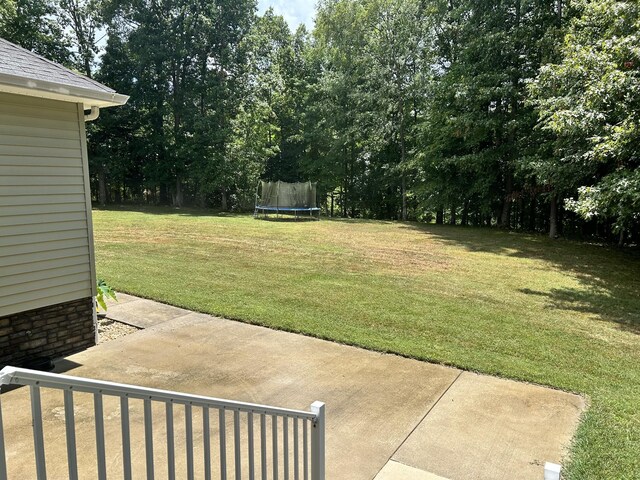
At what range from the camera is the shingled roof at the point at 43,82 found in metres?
3.68

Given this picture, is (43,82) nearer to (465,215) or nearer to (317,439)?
(317,439)

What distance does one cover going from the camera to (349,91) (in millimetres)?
22406

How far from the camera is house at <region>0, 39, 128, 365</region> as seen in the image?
12.7 ft

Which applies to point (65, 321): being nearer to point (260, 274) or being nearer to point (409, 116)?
point (260, 274)

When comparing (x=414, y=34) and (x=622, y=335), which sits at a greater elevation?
(x=414, y=34)

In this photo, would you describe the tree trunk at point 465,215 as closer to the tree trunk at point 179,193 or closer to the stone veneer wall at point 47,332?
the tree trunk at point 179,193

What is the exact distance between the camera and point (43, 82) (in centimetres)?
381

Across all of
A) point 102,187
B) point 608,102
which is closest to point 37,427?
point 608,102

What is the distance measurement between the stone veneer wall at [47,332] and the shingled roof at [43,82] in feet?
6.77

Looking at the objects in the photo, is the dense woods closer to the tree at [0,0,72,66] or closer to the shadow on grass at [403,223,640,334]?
the tree at [0,0,72,66]

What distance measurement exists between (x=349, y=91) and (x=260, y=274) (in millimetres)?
16817

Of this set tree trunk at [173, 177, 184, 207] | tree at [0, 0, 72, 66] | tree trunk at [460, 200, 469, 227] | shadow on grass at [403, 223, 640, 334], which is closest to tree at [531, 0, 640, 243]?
shadow on grass at [403, 223, 640, 334]

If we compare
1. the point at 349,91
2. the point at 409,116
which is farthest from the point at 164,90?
the point at 409,116

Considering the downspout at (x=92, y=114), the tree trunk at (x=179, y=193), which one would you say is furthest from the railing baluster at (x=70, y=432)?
the tree trunk at (x=179, y=193)
